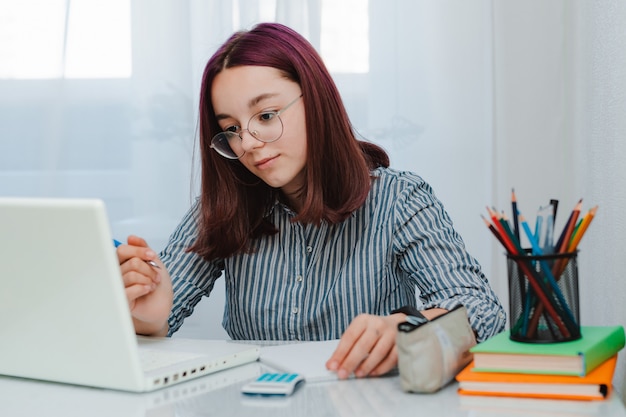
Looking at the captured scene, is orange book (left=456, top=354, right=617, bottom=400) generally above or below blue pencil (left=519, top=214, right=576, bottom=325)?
below

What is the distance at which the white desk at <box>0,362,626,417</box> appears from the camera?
0.94 m

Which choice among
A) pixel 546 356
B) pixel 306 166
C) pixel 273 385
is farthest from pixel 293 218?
pixel 546 356

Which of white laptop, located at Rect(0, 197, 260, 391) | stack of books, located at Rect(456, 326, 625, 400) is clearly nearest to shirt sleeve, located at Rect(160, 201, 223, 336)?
white laptop, located at Rect(0, 197, 260, 391)

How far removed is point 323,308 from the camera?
62.8 inches

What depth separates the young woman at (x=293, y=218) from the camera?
1521mm

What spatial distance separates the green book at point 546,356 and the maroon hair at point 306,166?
589mm

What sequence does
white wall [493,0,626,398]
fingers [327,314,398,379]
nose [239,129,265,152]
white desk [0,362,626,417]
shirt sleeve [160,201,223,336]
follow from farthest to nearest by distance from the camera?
white wall [493,0,626,398] → shirt sleeve [160,201,223,336] → nose [239,129,265,152] → fingers [327,314,398,379] → white desk [0,362,626,417]

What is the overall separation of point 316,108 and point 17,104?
1192 mm

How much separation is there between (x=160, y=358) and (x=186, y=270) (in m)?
0.48

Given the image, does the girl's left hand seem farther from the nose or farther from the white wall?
the white wall

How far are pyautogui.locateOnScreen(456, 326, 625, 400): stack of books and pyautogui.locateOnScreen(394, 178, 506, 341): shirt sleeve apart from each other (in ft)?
0.91

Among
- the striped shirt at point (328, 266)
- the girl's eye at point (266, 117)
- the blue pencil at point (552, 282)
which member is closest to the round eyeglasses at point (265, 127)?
the girl's eye at point (266, 117)

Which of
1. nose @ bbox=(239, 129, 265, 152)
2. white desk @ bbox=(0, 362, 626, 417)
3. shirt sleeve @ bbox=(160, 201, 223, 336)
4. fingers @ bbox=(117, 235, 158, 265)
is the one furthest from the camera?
shirt sleeve @ bbox=(160, 201, 223, 336)

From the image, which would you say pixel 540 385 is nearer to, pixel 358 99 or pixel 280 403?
pixel 280 403
